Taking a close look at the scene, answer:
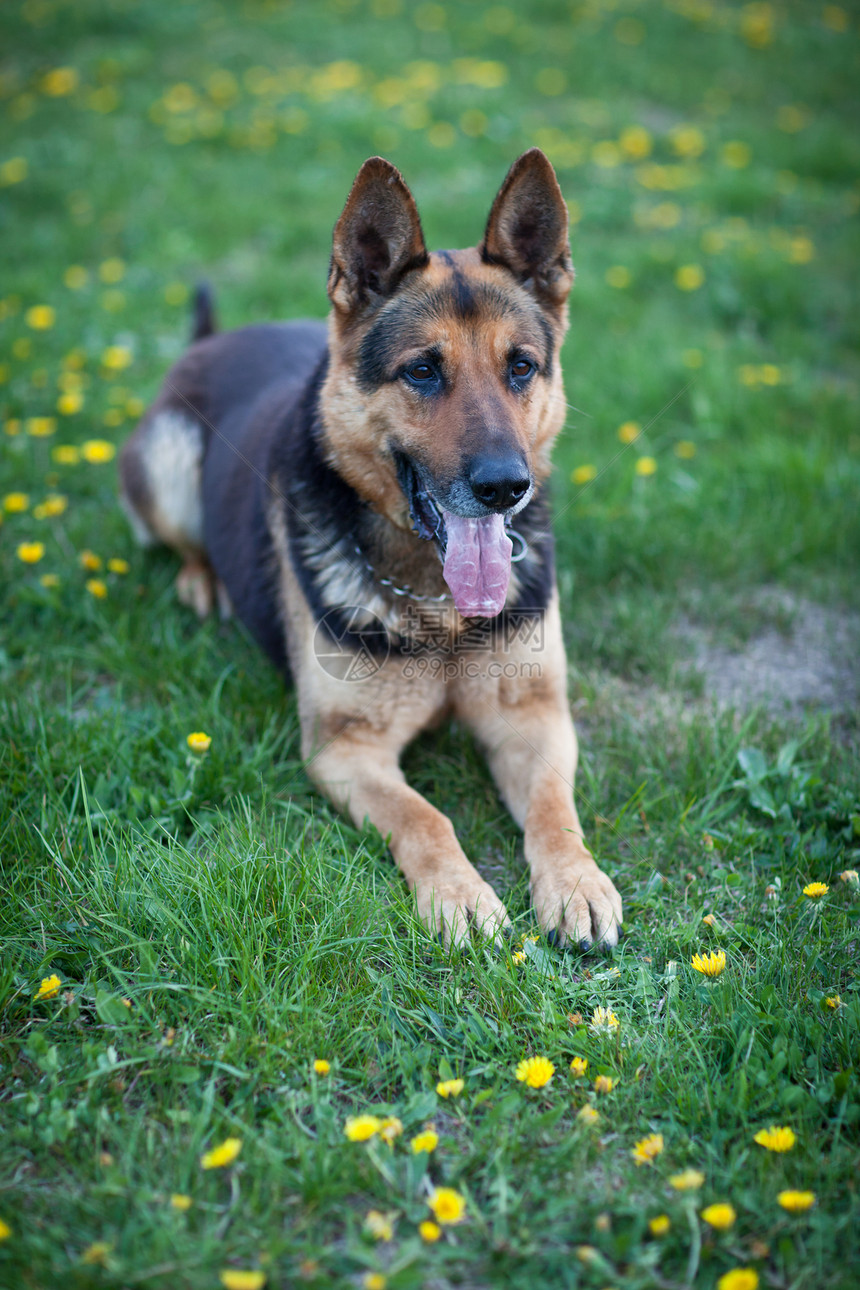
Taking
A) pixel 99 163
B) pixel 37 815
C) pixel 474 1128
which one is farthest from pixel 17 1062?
pixel 99 163

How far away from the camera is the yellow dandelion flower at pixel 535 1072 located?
Result: 2004 mm

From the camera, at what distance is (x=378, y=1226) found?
1702mm

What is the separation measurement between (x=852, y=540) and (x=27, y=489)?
161 inches

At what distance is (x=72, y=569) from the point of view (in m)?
4.03

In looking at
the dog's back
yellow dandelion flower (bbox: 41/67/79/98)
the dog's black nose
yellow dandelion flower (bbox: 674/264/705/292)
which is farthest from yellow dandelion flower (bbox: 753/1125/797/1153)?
yellow dandelion flower (bbox: 41/67/79/98)

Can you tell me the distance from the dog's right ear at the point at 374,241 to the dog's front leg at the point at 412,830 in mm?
1435

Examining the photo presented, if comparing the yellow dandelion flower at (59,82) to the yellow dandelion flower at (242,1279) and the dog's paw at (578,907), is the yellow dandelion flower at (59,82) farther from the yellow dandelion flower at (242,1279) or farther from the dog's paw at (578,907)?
the yellow dandelion flower at (242,1279)

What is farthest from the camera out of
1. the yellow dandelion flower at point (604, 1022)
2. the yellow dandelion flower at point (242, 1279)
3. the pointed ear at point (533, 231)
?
the pointed ear at point (533, 231)

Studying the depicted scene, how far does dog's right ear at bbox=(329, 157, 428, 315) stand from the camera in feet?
8.86

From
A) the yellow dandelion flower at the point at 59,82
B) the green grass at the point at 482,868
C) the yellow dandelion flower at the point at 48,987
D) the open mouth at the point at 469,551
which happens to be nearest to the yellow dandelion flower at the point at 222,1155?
the green grass at the point at 482,868

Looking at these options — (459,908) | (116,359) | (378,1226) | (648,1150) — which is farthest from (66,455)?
(648,1150)

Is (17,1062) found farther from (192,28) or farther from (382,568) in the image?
(192,28)

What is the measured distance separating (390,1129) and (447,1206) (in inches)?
7.6

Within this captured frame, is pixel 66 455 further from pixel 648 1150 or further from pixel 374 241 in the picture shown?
pixel 648 1150
